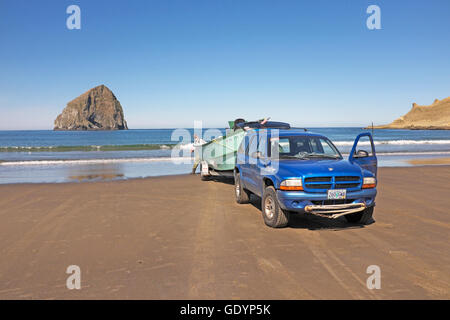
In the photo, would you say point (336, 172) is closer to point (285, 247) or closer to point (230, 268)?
point (285, 247)

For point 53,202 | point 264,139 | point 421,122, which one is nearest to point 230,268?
point 264,139

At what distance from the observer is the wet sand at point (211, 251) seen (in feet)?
13.1

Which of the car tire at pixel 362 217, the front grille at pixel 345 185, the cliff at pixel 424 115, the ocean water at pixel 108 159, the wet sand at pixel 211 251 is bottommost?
the wet sand at pixel 211 251

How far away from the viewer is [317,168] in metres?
6.11

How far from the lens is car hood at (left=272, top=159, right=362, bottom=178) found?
598 cm

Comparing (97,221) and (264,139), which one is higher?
(264,139)

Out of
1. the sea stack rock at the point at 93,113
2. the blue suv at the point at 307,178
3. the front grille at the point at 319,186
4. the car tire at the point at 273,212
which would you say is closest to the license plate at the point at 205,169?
the blue suv at the point at 307,178

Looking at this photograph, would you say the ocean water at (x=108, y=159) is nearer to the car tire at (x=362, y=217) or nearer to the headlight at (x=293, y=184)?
the headlight at (x=293, y=184)

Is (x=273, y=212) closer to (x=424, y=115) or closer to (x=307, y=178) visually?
(x=307, y=178)

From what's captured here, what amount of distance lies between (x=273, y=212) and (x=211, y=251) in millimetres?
1692

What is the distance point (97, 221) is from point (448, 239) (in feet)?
22.0

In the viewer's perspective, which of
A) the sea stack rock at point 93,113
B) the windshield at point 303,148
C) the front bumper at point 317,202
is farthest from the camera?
the sea stack rock at point 93,113

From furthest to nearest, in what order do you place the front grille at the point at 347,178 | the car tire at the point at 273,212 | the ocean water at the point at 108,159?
the ocean water at the point at 108,159 < the car tire at the point at 273,212 < the front grille at the point at 347,178

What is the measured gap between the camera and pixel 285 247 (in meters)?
5.45
